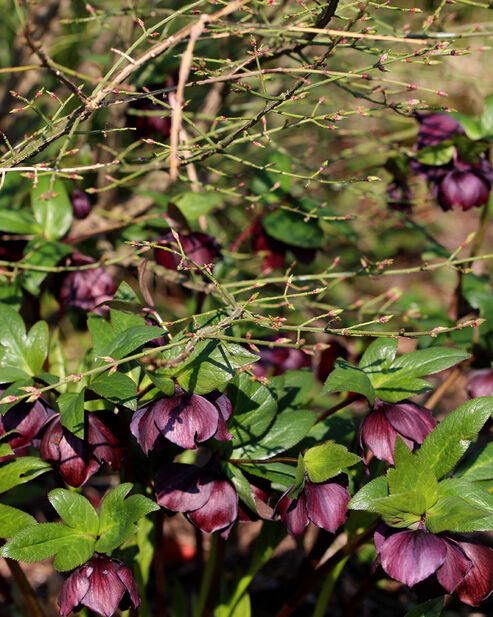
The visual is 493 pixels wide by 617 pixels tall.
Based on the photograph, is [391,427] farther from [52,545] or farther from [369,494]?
[52,545]

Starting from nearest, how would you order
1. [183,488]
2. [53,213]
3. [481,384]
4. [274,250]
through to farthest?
[183,488]
[481,384]
[53,213]
[274,250]

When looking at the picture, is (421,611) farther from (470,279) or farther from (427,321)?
(470,279)

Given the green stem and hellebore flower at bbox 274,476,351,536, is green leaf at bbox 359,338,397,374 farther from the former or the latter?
the green stem

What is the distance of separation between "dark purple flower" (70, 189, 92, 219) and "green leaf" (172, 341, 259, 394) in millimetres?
551

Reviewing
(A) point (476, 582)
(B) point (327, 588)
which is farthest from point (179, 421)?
(B) point (327, 588)

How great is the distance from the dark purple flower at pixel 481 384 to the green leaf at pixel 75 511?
0.60 metres

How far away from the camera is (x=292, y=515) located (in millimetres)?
693

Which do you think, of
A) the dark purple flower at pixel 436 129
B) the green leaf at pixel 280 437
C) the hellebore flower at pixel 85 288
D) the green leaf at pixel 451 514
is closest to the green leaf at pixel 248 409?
the green leaf at pixel 280 437

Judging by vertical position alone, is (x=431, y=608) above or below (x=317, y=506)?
below

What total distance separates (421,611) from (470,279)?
1.95 ft

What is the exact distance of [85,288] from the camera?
101 cm

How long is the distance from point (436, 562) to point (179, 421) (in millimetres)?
285

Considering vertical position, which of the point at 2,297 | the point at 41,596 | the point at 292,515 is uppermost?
the point at 2,297

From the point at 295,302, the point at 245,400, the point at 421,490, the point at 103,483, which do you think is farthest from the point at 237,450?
the point at 103,483
